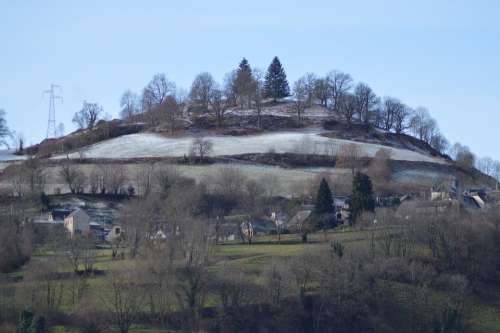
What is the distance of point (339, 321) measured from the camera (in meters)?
45.2

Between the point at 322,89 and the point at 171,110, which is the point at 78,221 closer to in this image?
the point at 171,110

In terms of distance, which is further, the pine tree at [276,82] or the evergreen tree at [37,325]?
the pine tree at [276,82]

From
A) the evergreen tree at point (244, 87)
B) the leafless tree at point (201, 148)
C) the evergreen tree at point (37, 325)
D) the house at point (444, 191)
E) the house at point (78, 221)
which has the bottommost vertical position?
the evergreen tree at point (37, 325)

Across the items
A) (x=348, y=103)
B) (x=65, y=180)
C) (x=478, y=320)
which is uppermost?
(x=348, y=103)

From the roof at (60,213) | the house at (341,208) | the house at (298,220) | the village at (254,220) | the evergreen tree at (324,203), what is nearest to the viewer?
the village at (254,220)

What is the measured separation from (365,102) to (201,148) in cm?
2386

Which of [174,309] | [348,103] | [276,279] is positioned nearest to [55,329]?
[174,309]

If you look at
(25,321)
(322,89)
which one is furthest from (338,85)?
(25,321)

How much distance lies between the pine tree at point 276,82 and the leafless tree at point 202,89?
6925 millimetres

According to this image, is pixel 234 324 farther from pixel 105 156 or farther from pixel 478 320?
pixel 105 156

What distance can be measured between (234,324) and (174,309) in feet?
7.96

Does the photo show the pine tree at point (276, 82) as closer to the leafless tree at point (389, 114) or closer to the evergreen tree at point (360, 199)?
the leafless tree at point (389, 114)

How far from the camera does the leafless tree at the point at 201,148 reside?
290ft

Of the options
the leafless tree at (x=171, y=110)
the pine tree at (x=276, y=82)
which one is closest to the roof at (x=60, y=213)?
the leafless tree at (x=171, y=110)
